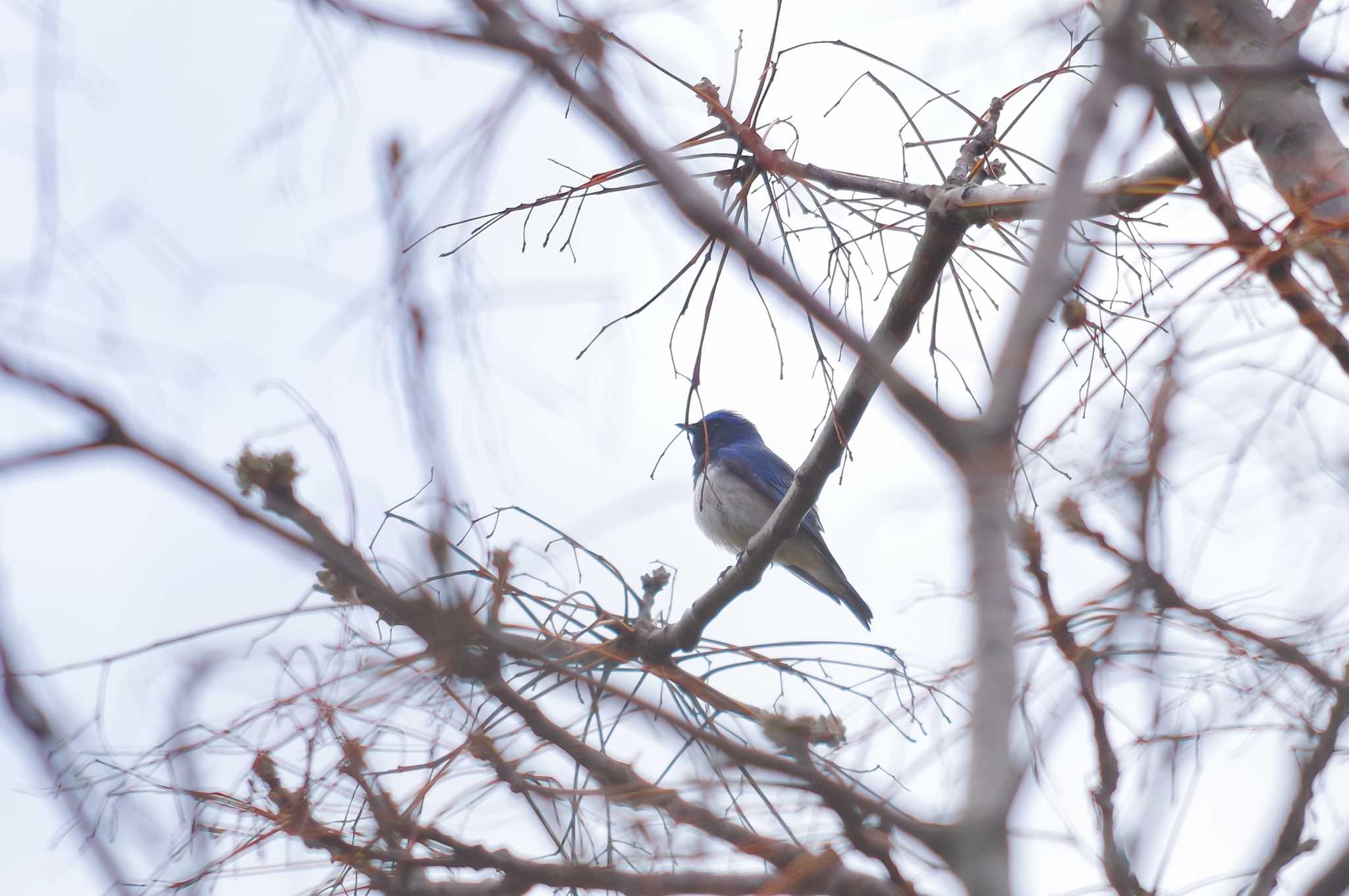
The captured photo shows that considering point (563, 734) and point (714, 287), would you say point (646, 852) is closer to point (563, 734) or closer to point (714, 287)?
point (563, 734)

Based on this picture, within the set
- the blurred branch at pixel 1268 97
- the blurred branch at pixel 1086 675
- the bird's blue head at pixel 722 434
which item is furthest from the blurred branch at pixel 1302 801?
the bird's blue head at pixel 722 434

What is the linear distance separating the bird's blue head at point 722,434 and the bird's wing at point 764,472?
12 centimetres

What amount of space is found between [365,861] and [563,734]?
567mm

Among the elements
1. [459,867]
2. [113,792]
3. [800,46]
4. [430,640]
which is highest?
[800,46]

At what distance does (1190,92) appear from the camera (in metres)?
1.81

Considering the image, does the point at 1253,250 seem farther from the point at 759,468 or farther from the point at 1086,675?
the point at 759,468

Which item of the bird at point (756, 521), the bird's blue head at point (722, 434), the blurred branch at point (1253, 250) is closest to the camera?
the blurred branch at point (1253, 250)

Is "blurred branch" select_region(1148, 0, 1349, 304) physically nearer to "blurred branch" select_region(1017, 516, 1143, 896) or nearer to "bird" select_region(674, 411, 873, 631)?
"blurred branch" select_region(1017, 516, 1143, 896)

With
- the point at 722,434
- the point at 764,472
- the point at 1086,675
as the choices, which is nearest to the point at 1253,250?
the point at 1086,675

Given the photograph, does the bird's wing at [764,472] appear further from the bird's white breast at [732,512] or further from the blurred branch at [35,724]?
the blurred branch at [35,724]

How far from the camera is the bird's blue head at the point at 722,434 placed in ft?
28.5

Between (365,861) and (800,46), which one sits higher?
(800,46)

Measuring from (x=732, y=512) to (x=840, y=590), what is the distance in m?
0.94

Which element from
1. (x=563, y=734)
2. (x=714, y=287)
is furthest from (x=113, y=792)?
(x=714, y=287)
